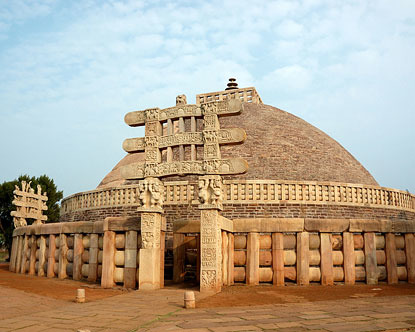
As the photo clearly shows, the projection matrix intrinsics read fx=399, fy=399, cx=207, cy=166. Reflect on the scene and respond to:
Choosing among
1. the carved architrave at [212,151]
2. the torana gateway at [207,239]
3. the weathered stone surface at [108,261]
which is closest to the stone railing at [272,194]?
the torana gateway at [207,239]

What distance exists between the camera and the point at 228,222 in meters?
9.72

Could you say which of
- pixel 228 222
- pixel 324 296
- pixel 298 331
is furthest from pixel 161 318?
pixel 228 222

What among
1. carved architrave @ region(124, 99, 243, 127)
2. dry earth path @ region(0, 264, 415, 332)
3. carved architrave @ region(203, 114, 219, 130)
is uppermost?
carved architrave @ region(124, 99, 243, 127)

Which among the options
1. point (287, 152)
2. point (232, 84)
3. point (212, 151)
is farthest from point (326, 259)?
point (232, 84)

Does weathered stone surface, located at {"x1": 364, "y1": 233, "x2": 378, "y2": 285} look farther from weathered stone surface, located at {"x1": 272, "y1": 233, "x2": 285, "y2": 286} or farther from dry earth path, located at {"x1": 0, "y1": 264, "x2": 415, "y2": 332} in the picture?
weathered stone surface, located at {"x1": 272, "y1": 233, "x2": 285, "y2": 286}

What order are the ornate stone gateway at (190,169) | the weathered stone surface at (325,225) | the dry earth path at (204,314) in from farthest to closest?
the weathered stone surface at (325,225)
the ornate stone gateway at (190,169)
the dry earth path at (204,314)

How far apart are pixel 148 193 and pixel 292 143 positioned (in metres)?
13.3

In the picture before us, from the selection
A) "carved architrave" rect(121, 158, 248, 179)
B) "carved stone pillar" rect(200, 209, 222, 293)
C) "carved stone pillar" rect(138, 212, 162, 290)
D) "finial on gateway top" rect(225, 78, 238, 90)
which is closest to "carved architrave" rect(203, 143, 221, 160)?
"carved architrave" rect(121, 158, 248, 179)

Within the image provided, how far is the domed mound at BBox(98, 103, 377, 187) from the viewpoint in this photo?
1972 cm

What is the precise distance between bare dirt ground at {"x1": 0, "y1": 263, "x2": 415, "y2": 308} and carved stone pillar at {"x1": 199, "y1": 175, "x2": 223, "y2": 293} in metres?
0.38

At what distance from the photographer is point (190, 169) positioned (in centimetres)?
943

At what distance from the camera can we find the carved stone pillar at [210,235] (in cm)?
854

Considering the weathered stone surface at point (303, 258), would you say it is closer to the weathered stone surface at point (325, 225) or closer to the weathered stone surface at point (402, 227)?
the weathered stone surface at point (325, 225)

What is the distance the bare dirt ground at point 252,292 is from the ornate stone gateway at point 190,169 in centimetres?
77
